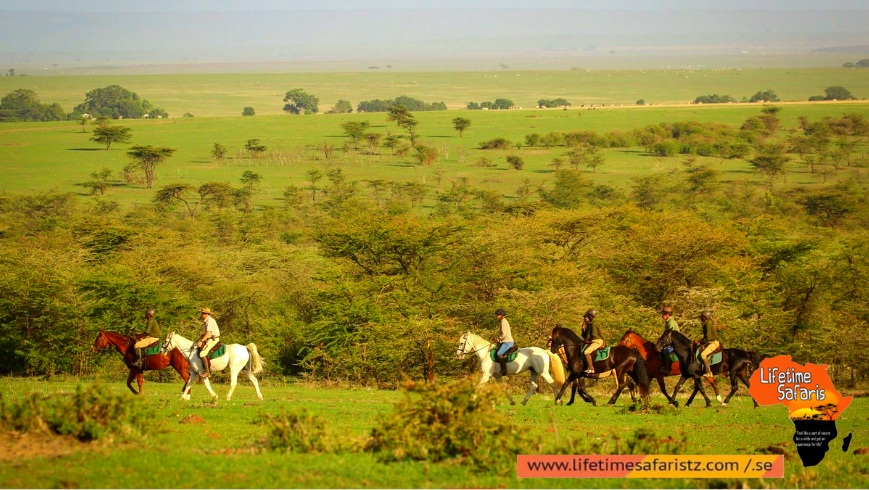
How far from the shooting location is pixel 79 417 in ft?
39.9

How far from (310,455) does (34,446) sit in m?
3.36

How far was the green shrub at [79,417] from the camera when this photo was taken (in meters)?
12.0

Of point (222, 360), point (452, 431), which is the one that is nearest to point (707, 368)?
point (452, 431)

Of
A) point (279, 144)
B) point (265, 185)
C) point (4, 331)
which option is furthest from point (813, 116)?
point (4, 331)

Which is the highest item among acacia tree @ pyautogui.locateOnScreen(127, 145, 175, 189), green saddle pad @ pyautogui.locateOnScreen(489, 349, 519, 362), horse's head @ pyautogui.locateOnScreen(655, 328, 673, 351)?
horse's head @ pyautogui.locateOnScreen(655, 328, 673, 351)

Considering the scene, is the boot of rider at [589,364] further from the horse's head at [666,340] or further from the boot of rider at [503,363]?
the boot of rider at [503,363]

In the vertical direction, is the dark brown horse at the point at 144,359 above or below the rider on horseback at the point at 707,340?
below

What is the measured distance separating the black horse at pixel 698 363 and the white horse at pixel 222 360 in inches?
328

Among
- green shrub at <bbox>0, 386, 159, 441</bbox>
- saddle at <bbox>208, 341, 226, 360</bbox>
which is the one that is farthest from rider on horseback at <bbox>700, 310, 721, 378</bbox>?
green shrub at <bbox>0, 386, 159, 441</bbox>

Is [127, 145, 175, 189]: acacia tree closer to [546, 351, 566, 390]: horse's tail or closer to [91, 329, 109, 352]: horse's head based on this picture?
[91, 329, 109, 352]: horse's head

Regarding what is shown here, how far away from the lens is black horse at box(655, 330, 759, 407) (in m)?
19.7

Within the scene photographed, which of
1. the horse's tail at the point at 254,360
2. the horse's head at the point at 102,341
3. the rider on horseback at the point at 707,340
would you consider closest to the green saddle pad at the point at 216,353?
the horse's tail at the point at 254,360

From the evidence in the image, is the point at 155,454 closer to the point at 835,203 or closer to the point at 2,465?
the point at 2,465

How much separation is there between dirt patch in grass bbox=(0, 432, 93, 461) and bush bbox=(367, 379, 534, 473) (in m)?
3.80
